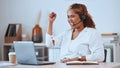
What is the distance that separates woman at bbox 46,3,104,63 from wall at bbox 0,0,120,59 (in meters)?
1.35

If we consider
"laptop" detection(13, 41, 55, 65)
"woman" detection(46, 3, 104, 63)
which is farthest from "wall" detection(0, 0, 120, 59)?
"laptop" detection(13, 41, 55, 65)

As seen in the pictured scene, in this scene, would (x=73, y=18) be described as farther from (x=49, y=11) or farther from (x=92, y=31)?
(x=49, y=11)

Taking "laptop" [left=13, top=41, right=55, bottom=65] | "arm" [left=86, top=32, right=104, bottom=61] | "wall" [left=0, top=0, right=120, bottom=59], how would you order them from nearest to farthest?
1. "laptop" [left=13, top=41, right=55, bottom=65]
2. "arm" [left=86, top=32, right=104, bottom=61]
3. "wall" [left=0, top=0, right=120, bottom=59]

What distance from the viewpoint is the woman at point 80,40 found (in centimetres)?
235

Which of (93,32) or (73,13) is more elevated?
(73,13)

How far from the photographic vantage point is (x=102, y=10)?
3982mm

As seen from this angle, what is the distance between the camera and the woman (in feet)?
7.72

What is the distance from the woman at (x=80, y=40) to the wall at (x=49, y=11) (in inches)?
53.1

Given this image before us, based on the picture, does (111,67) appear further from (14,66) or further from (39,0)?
(39,0)

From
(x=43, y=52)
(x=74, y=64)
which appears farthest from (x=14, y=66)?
(x=43, y=52)

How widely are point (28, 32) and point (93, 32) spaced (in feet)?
6.90

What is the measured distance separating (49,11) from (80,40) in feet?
6.14

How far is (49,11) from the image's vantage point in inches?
169

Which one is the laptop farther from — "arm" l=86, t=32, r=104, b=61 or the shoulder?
the shoulder
